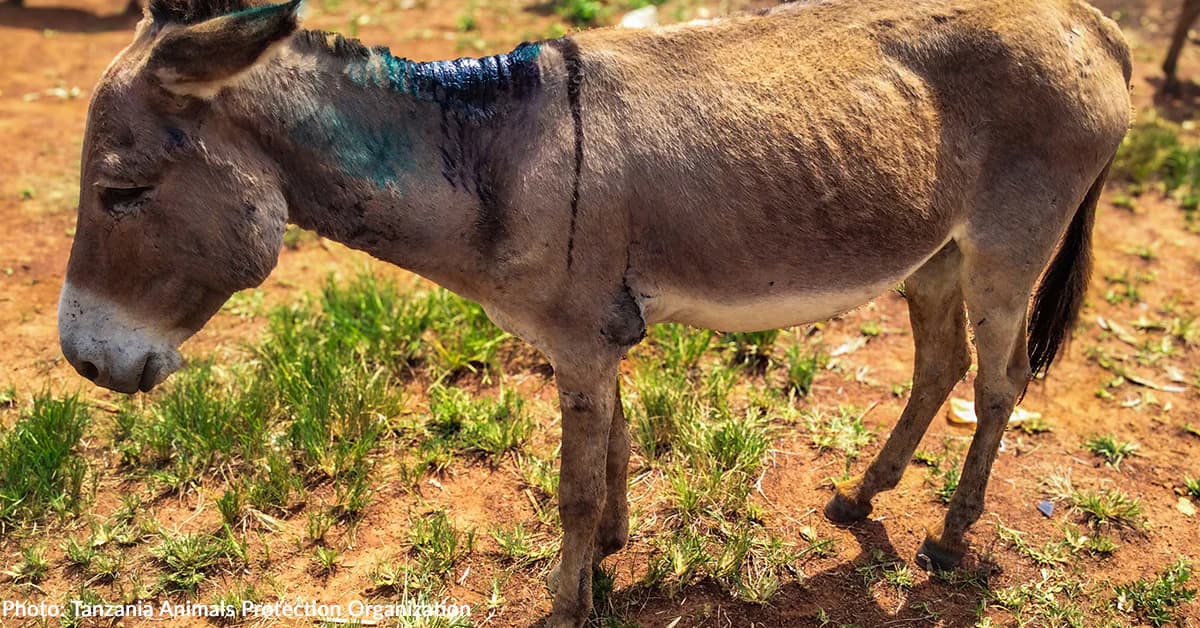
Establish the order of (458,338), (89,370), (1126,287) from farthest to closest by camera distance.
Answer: (1126,287)
(458,338)
(89,370)

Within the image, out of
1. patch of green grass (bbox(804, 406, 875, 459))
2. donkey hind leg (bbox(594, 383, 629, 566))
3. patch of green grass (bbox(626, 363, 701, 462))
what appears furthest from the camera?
patch of green grass (bbox(804, 406, 875, 459))

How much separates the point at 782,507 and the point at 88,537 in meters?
2.63

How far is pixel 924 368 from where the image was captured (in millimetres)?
3420

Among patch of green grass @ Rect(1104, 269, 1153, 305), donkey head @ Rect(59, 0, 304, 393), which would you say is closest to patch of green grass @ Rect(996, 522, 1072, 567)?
patch of green grass @ Rect(1104, 269, 1153, 305)

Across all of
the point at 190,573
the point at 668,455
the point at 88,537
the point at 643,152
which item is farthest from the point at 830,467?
the point at 88,537

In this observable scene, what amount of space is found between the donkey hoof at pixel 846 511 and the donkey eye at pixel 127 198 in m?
2.64

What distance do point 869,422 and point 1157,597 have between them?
131 cm

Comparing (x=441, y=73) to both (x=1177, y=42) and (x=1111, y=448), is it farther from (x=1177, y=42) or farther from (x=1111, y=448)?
(x=1177, y=42)

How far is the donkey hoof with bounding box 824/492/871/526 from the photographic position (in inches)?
141

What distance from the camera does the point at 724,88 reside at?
99.2 inches

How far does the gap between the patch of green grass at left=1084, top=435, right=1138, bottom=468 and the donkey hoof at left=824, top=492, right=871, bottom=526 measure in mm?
1159

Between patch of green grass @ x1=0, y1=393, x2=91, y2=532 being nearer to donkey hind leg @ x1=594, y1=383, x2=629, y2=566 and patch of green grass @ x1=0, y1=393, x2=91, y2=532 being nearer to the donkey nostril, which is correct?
the donkey nostril

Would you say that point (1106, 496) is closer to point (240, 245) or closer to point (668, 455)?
point (668, 455)

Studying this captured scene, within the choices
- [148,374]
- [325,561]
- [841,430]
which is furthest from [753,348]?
[148,374]
